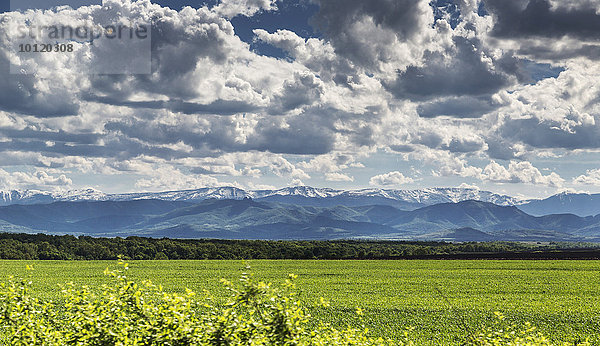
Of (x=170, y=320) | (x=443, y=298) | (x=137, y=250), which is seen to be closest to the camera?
(x=170, y=320)

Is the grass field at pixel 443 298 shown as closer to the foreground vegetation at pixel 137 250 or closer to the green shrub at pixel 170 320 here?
the green shrub at pixel 170 320

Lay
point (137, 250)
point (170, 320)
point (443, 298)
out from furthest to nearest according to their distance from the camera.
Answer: point (137, 250) → point (443, 298) → point (170, 320)

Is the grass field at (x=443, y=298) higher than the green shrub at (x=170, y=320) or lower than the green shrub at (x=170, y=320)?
lower

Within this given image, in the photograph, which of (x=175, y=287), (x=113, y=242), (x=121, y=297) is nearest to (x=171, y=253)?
(x=113, y=242)

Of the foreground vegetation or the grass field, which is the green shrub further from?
the foreground vegetation

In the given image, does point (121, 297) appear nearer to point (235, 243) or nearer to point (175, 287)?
point (175, 287)

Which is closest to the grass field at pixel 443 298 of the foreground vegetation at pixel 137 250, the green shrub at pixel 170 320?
the green shrub at pixel 170 320

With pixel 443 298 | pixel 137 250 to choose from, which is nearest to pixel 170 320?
pixel 443 298

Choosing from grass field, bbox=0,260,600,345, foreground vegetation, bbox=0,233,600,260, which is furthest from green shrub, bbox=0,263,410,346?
foreground vegetation, bbox=0,233,600,260

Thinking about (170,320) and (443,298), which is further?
(443,298)

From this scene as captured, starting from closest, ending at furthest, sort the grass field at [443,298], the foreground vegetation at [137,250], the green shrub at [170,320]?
the green shrub at [170,320] → the grass field at [443,298] → the foreground vegetation at [137,250]

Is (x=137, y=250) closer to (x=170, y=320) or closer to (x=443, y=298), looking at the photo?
(x=443, y=298)

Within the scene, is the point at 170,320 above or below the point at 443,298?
above

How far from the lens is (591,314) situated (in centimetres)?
3959
